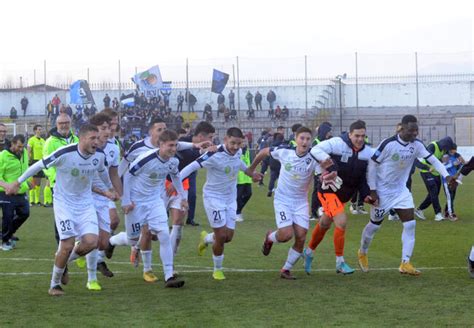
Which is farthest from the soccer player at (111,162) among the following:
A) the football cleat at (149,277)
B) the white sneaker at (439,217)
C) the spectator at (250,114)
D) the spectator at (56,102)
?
the spectator at (56,102)

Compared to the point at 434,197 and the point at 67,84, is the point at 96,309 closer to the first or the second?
the point at 434,197

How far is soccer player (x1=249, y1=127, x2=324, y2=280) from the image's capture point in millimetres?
11672

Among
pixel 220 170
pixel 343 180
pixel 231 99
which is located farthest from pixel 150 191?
pixel 231 99

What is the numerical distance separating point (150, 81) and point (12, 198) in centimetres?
3144

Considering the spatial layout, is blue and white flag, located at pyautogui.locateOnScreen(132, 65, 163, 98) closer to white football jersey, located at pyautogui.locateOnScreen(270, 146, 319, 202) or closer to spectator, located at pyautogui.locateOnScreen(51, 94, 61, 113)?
spectator, located at pyautogui.locateOnScreen(51, 94, 61, 113)

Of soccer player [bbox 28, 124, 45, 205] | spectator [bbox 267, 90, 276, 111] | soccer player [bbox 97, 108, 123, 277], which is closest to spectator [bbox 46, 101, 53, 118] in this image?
spectator [bbox 267, 90, 276, 111]

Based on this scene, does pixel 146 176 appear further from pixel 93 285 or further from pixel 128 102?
pixel 128 102

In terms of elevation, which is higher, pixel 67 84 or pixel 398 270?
pixel 67 84

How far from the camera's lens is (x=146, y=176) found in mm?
11250

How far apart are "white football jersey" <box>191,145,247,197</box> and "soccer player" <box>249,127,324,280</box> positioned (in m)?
0.59

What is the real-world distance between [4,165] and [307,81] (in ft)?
108

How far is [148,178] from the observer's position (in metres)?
11.3

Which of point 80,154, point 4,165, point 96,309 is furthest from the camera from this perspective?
point 4,165

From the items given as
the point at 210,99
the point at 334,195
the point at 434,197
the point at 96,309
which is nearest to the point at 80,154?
the point at 96,309
